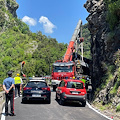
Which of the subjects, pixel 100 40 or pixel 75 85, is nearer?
pixel 75 85

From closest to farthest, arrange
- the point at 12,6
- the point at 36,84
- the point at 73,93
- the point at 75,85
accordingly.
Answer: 1. the point at 73,93
2. the point at 75,85
3. the point at 36,84
4. the point at 12,6

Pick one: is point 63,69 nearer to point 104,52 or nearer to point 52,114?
point 104,52

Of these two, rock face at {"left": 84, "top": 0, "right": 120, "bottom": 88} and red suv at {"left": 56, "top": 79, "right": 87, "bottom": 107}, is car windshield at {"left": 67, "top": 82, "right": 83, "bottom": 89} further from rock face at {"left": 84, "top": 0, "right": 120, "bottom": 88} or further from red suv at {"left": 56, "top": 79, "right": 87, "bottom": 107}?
rock face at {"left": 84, "top": 0, "right": 120, "bottom": 88}

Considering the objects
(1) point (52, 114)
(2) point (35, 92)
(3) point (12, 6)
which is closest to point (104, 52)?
(2) point (35, 92)

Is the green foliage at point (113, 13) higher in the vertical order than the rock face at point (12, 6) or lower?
lower

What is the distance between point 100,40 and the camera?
64.6ft

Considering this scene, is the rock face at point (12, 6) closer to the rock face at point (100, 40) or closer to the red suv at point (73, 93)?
the rock face at point (100, 40)

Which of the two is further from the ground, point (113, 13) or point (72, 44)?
point (72, 44)

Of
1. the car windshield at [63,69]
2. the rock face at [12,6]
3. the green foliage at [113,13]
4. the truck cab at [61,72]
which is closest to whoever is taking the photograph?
the green foliage at [113,13]

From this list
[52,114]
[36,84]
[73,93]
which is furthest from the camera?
[36,84]

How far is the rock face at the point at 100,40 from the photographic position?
1700 cm

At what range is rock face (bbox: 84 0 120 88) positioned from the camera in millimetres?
17000

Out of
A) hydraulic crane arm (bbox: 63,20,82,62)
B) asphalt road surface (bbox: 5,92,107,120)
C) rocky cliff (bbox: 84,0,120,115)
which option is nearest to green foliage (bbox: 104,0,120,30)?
rocky cliff (bbox: 84,0,120,115)

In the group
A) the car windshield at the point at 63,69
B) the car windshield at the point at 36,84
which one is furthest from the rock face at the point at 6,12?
the car windshield at the point at 36,84
